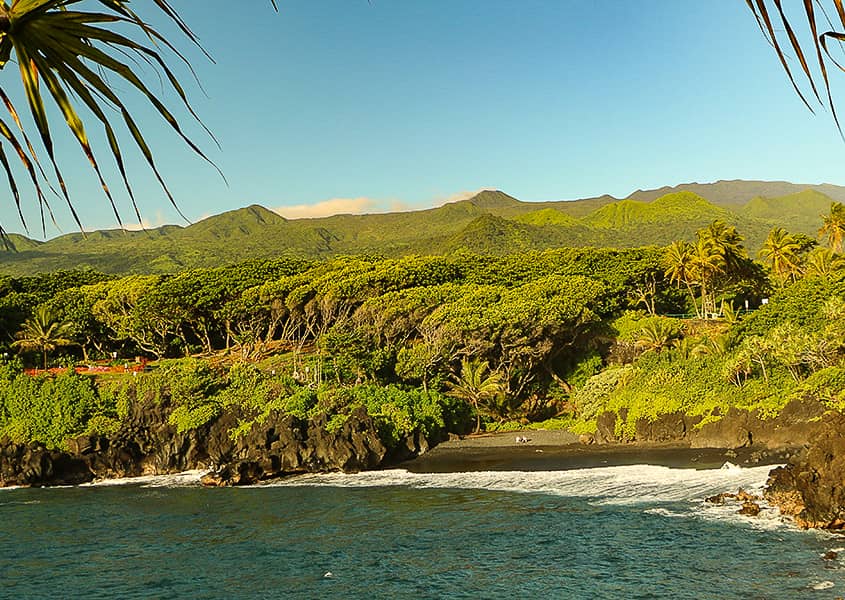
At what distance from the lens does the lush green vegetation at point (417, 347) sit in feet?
128

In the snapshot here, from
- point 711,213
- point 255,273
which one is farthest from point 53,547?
point 711,213

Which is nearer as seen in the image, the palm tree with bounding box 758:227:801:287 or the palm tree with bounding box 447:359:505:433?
the palm tree with bounding box 447:359:505:433

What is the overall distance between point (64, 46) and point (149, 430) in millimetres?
41623

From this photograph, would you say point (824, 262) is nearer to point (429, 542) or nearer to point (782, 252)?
point (782, 252)

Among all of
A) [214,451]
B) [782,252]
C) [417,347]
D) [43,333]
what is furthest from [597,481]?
[782,252]

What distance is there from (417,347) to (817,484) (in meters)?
25.8

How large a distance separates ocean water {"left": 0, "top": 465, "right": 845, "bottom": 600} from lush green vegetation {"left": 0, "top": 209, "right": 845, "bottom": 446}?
26.5ft

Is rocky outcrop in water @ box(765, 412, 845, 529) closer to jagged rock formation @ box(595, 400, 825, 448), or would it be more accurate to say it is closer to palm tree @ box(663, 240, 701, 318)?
jagged rock formation @ box(595, 400, 825, 448)

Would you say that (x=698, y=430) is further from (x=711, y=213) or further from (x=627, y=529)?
(x=711, y=213)

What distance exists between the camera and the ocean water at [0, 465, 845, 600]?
62.4 ft

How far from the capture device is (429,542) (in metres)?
23.4

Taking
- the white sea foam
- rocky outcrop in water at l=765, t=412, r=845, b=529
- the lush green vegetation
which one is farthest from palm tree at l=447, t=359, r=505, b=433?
rocky outcrop in water at l=765, t=412, r=845, b=529

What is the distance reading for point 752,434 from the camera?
111 feet

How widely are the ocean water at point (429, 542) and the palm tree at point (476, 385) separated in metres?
10.8
